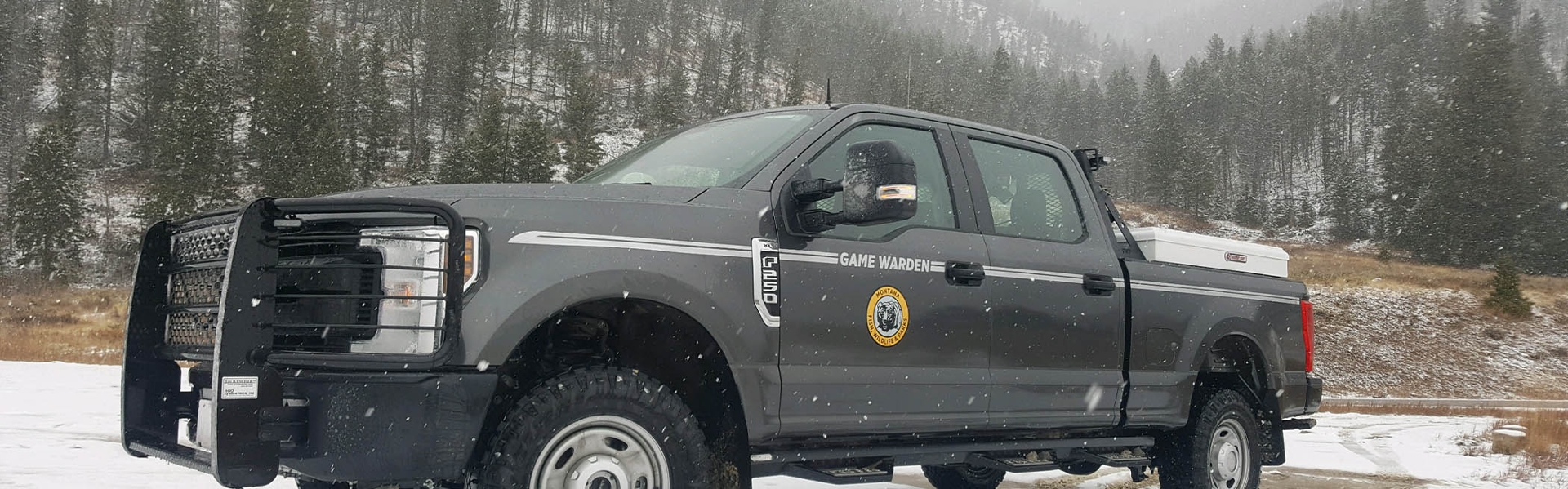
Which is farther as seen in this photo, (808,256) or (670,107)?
(670,107)

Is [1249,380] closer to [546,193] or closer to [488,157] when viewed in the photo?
[546,193]

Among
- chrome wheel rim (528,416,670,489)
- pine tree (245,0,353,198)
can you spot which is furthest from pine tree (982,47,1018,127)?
chrome wheel rim (528,416,670,489)

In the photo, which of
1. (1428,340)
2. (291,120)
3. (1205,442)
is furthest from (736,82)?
(1205,442)

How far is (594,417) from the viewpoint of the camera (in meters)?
3.61

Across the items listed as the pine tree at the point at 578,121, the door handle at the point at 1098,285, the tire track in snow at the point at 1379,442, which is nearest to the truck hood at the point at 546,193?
the door handle at the point at 1098,285

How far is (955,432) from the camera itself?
499 cm

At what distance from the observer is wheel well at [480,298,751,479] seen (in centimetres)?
381

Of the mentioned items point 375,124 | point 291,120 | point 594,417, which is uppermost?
point 375,124

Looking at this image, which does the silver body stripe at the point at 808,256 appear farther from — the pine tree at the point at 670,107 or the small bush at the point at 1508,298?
the pine tree at the point at 670,107

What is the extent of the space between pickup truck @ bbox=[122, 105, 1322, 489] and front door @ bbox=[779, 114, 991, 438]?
0.01 m

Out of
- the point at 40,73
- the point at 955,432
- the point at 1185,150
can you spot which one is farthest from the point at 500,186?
the point at 1185,150

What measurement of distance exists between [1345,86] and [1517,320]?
215 ft

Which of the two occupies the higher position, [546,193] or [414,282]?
[546,193]

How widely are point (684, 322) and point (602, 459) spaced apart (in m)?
0.59
